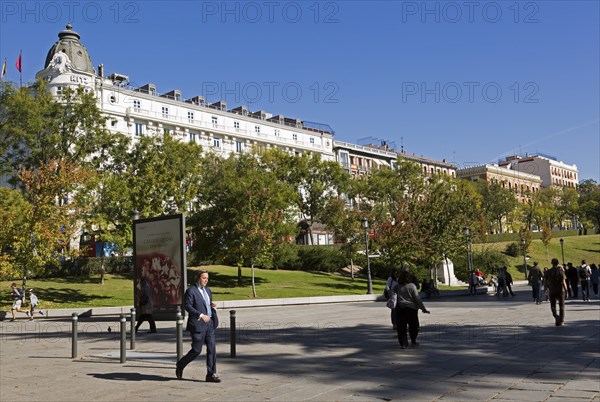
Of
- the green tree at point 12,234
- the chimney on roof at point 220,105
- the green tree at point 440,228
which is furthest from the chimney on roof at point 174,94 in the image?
the green tree at point 12,234

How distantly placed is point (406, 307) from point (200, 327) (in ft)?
15.7

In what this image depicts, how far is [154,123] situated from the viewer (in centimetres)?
6519

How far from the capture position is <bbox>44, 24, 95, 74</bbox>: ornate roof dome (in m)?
60.5

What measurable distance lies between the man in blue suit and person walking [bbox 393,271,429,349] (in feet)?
Answer: 14.4

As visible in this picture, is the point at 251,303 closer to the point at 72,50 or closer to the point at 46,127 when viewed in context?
the point at 46,127

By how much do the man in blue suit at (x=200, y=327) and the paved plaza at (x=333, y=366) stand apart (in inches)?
10.1

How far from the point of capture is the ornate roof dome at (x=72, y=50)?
6053 cm

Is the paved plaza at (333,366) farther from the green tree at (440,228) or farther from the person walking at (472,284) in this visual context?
the green tree at (440,228)

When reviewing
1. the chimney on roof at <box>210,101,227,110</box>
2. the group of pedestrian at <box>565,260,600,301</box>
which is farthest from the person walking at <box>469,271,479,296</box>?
the chimney on roof at <box>210,101,227,110</box>

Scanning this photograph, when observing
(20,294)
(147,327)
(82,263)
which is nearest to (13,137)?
(82,263)

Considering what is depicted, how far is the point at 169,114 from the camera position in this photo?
220ft

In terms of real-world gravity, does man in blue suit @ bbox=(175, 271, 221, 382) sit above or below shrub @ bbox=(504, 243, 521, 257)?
below

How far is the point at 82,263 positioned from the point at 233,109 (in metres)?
40.9

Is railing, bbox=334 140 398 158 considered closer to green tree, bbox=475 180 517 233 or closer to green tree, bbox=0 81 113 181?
green tree, bbox=475 180 517 233
